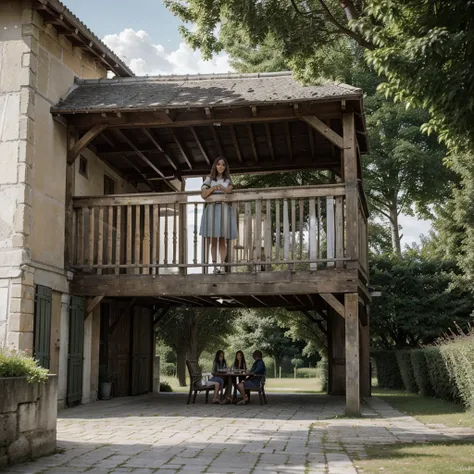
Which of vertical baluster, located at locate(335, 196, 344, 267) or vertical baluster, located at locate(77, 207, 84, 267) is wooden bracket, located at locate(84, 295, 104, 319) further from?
vertical baluster, located at locate(335, 196, 344, 267)

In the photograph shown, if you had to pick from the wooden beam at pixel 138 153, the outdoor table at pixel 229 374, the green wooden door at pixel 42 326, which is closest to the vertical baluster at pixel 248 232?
the outdoor table at pixel 229 374

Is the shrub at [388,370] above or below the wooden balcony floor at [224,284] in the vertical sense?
below

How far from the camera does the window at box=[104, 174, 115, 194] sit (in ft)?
50.3

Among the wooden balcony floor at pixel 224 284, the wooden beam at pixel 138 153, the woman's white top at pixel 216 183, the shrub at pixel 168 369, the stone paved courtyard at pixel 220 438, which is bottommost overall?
the stone paved courtyard at pixel 220 438

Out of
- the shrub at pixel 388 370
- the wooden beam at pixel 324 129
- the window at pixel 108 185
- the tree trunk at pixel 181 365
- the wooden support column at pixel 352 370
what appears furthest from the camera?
the tree trunk at pixel 181 365

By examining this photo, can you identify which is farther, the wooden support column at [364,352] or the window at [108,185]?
the wooden support column at [364,352]

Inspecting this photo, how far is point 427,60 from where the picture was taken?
686 cm

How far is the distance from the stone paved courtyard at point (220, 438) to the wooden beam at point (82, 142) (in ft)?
14.3

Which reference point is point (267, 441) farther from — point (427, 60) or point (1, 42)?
point (1, 42)

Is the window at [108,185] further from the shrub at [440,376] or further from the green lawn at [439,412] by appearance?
the shrub at [440,376]

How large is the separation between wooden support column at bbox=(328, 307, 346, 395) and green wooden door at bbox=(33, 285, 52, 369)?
7.96 m

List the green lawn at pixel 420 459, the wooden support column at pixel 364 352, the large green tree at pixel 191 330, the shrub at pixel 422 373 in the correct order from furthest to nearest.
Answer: the large green tree at pixel 191 330
the shrub at pixel 422 373
the wooden support column at pixel 364 352
the green lawn at pixel 420 459

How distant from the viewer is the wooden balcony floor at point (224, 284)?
11.7m

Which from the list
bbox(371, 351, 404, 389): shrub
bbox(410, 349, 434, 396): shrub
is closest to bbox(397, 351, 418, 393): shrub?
bbox(410, 349, 434, 396): shrub
